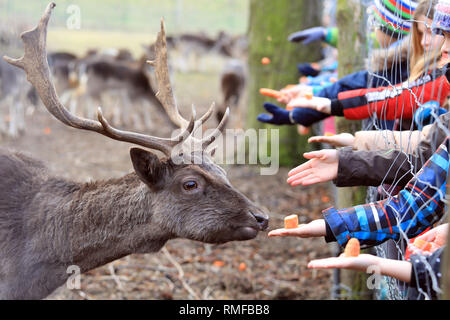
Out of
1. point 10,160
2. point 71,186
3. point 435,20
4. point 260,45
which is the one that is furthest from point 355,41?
point 260,45

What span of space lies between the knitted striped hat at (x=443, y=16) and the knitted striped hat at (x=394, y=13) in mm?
784

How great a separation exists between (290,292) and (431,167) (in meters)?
3.01

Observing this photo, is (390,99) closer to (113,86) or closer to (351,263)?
(351,263)

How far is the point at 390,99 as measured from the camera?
A: 3.72 metres

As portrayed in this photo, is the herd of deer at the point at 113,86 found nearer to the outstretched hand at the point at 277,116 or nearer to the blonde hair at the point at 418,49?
the outstretched hand at the point at 277,116

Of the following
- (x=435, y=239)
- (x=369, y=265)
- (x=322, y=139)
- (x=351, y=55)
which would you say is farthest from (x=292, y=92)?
(x=369, y=265)

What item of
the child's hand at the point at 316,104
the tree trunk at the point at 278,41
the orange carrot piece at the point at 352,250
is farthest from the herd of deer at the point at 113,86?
the orange carrot piece at the point at 352,250

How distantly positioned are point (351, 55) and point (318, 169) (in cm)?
199

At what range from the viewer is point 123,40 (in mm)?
23453

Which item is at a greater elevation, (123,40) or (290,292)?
(123,40)

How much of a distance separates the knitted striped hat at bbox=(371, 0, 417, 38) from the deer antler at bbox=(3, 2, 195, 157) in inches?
61.2

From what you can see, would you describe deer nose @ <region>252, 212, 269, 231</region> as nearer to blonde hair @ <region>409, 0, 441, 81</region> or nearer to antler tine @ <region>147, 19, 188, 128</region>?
antler tine @ <region>147, 19, 188, 128</region>

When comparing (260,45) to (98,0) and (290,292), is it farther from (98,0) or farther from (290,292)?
(98,0)

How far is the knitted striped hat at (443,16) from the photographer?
2.84 metres
